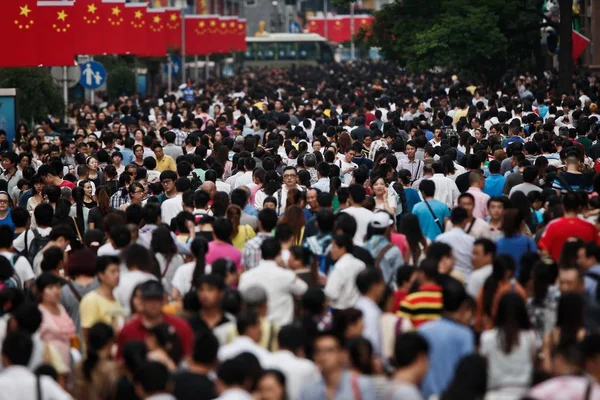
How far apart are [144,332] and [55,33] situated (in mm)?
18766

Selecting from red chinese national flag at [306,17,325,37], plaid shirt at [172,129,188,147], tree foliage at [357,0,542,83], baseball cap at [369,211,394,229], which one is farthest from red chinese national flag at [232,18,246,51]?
baseball cap at [369,211,394,229]

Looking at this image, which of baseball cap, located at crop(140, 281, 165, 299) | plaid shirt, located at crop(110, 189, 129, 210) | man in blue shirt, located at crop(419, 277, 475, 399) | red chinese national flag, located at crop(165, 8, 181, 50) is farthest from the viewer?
red chinese national flag, located at crop(165, 8, 181, 50)

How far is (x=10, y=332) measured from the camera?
9.17 m

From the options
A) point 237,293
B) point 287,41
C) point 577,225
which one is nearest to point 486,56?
point 577,225

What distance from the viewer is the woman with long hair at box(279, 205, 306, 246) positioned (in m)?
13.1

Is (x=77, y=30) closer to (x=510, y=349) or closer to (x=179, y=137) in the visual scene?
(x=179, y=137)

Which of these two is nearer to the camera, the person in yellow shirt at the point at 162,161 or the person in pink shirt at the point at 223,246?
the person in pink shirt at the point at 223,246

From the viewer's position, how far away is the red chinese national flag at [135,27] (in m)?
38.7

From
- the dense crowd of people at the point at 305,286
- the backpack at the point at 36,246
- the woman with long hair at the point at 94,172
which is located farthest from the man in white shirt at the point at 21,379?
the woman with long hair at the point at 94,172

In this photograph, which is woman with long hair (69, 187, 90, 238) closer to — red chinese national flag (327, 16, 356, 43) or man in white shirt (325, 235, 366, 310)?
man in white shirt (325, 235, 366, 310)

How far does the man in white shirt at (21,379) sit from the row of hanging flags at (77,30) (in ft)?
59.3

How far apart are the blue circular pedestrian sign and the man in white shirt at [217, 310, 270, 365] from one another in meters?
23.8

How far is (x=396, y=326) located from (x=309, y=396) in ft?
5.05

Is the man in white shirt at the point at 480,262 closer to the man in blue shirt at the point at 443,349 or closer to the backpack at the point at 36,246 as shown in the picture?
the man in blue shirt at the point at 443,349
